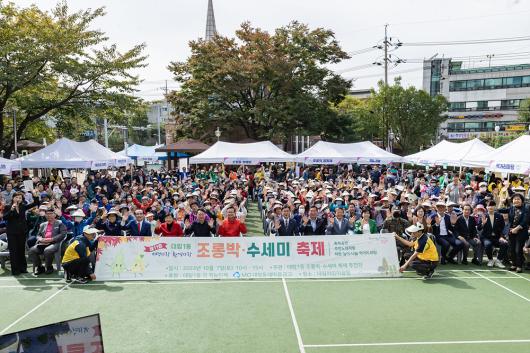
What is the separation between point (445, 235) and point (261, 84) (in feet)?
77.1

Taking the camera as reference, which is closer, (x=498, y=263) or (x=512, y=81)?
(x=498, y=263)

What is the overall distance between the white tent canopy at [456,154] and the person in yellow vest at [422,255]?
957 centimetres

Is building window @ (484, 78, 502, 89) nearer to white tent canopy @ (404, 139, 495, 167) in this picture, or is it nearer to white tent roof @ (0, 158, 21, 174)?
white tent canopy @ (404, 139, 495, 167)

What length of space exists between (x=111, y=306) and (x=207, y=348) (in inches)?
109

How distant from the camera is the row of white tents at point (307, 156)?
621 inches

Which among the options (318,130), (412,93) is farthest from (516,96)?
(318,130)

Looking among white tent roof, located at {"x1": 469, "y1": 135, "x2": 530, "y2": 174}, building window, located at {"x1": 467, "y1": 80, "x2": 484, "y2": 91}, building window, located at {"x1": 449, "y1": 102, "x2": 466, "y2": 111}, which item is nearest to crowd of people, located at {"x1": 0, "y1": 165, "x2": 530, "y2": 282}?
white tent roof, located at {"x1": 469, "y1": 135, "x2": 530, "y2": 174}

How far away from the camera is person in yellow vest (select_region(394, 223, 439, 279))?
9750 mm

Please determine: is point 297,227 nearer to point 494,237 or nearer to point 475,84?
point 494,237

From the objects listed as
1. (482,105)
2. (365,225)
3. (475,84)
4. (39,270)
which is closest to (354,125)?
(365,225)

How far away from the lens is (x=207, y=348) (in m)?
6.38

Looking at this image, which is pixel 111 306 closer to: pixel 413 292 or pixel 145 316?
pixel 145 316

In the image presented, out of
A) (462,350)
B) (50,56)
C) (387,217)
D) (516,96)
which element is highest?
(516,96)

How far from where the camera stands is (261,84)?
32.4 metres
